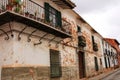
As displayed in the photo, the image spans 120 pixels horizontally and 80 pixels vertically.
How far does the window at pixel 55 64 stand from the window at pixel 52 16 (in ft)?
6.32

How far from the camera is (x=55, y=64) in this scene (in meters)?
13.1

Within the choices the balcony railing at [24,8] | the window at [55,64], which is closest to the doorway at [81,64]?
the window at [55,64]

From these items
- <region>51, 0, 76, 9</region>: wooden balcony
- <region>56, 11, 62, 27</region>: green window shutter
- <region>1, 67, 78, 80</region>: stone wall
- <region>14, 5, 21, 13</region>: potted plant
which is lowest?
<region>1, 67, 78, 80</region>: stone wall

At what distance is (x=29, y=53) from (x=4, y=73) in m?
1.67

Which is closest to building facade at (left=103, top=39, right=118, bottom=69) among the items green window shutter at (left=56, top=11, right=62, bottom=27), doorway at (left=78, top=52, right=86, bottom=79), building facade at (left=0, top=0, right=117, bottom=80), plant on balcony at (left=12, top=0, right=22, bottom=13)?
doorway at (left=78, top=52, right=86, bottom=79)

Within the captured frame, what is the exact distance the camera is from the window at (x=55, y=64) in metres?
12.5

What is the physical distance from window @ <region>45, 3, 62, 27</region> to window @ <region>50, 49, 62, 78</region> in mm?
1925

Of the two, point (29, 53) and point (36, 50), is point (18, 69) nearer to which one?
point (29, 53)

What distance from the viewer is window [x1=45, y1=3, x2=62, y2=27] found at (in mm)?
12651

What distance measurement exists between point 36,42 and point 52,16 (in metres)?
3.14

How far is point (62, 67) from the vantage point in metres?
14.1

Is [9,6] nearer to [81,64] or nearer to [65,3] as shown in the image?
[65,3]

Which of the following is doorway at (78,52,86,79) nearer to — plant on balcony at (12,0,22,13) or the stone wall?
the stone wall

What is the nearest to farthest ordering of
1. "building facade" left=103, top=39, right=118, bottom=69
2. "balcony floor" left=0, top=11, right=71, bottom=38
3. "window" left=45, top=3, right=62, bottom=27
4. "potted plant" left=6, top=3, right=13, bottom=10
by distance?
"balcony floor" left=0, top=11, right=71, bottom=38 → "potted plant" left=6, top=3, right=13, bottom=10 → "window" left=45, top=3, right=62, bottom=27 → "building facade" left=103, top=39, right=118, bottom=69
